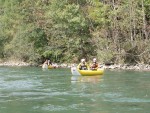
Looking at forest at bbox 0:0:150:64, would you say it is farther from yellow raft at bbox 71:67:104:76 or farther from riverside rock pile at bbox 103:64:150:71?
yellow raft at bbox 71:67:104:76

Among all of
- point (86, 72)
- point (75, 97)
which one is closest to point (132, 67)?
point (86, 72)

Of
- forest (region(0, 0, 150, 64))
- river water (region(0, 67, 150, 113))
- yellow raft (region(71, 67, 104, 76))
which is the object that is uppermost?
forest (region(0, 0, 150, 64))

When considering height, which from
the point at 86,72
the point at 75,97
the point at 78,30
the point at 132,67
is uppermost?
the point at 78,30

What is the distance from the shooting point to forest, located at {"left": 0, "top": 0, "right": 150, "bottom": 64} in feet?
125

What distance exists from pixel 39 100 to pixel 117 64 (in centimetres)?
2133

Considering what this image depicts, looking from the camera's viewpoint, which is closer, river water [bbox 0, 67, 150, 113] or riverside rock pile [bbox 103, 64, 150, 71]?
river water [bbox 0, 67, 150, 113]

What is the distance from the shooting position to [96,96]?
58.6 ft

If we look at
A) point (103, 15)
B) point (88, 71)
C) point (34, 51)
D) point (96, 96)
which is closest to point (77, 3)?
point (103, 15)

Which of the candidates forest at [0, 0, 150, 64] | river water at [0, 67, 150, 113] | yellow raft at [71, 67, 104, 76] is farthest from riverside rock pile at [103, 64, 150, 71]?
river water at [0, 67, 150, 113]

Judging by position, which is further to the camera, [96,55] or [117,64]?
[96,55]

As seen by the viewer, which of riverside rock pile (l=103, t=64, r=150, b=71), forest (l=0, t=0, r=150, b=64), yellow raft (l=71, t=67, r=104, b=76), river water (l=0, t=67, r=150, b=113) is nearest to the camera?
river water (l=0, t=67, r=150, b=113)

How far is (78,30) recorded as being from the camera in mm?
41844

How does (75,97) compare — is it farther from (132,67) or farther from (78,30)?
(78,30)

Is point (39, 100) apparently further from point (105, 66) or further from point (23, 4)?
point (23, 4)
